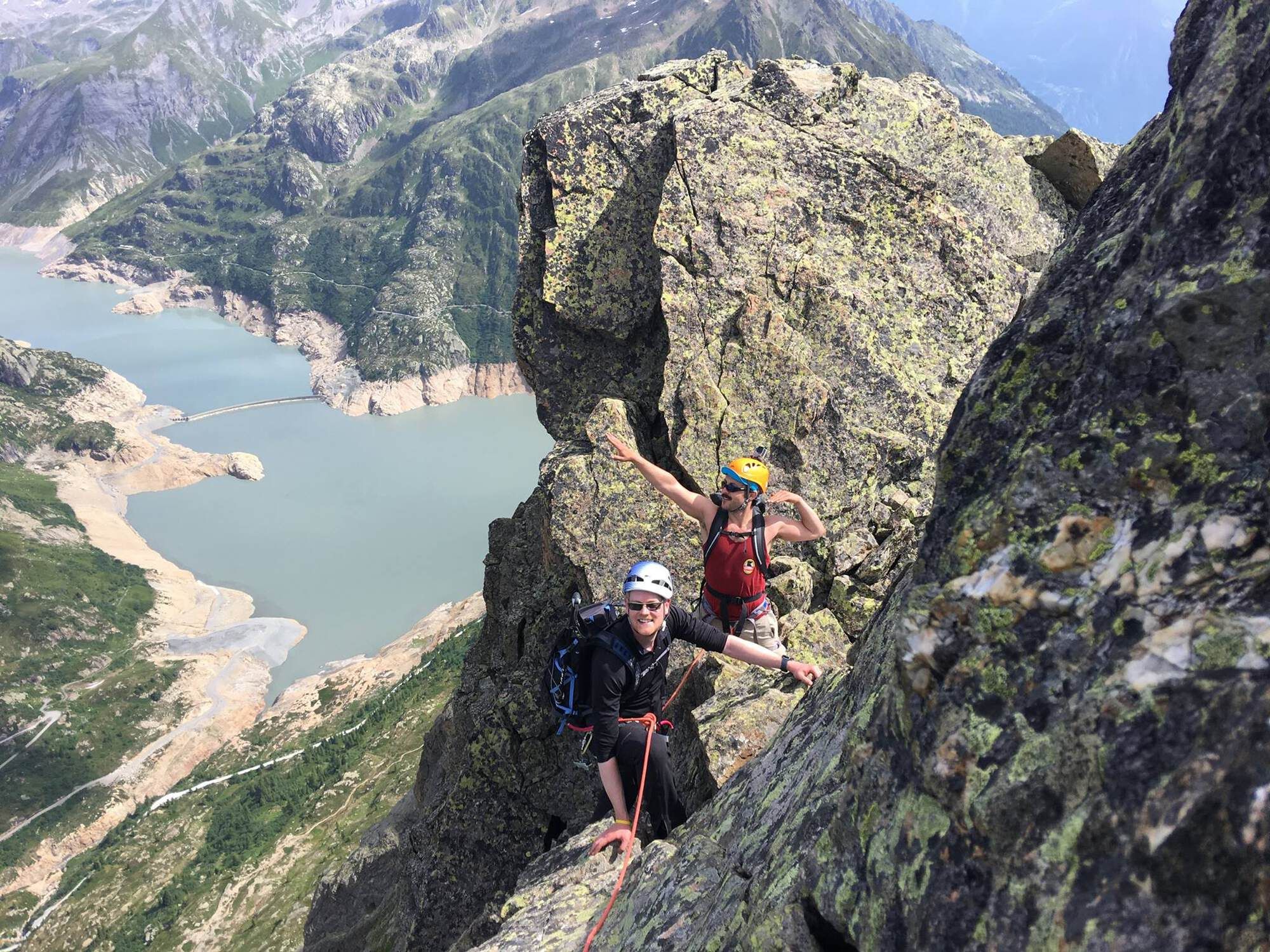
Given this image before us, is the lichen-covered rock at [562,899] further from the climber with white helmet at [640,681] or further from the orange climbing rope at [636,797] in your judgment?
the climber with white helmet at [640,681]

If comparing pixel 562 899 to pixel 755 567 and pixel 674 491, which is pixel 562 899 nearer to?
pixel 755 567

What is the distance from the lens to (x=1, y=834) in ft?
366

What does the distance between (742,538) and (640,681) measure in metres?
2.76

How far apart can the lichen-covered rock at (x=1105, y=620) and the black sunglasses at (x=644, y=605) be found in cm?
289

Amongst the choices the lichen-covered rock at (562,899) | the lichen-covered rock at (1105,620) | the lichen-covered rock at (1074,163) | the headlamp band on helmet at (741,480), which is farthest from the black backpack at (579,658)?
the lichen-covered rock at (1074,163)

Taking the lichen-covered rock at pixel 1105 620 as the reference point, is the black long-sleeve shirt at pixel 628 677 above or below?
below

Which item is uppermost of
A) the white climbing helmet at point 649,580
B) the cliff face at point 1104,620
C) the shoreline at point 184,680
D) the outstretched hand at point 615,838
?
the cliff face at point 1104,620

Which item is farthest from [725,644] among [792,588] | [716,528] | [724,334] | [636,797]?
[724,334]

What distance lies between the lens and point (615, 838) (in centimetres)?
891

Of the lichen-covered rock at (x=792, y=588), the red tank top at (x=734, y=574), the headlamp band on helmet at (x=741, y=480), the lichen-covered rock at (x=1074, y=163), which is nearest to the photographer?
the headlamp band on helmet at (x=741, y=480)

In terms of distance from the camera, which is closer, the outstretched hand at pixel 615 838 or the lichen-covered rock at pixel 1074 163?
the outstretched hand at pixel 615 838

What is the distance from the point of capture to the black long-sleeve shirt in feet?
26.3

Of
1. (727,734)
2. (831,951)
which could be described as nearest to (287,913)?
(727,734)

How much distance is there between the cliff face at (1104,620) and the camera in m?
3.29
